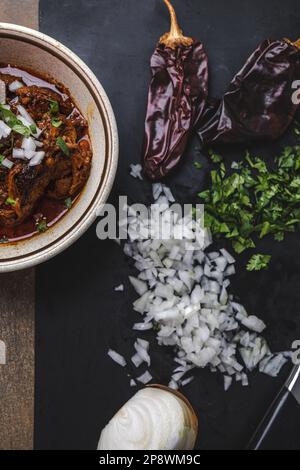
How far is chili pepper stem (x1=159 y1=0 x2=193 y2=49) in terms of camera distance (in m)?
3.15

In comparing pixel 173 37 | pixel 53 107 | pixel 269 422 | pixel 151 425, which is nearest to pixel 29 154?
pixel 53 107

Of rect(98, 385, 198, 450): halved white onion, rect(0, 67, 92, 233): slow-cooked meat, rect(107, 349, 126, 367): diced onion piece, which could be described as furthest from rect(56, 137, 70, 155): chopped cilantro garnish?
Result: rect(98, 385, 198, 450): halved white onion

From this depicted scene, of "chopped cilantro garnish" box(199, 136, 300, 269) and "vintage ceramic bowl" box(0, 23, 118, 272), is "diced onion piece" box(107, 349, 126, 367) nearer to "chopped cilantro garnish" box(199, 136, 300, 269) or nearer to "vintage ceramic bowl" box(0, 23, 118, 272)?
"vintage ceramic bowl" box(0, 23, 118, 272)

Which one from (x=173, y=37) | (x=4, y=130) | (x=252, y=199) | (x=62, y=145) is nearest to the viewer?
(x=4, y=130)

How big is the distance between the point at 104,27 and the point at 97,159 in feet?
2.70

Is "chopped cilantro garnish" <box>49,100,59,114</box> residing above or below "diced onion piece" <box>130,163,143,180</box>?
above

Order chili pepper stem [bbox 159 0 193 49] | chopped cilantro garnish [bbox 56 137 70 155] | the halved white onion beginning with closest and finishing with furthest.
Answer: chopped cilantro garnish [bbox 56 137 70 155], the halved white onion, chili pepper stem [bbox 159 0 193 49]

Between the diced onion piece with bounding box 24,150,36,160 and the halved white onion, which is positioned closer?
the diced onion piece with bounding box 24,150,36,160

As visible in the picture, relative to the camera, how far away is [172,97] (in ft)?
10.4

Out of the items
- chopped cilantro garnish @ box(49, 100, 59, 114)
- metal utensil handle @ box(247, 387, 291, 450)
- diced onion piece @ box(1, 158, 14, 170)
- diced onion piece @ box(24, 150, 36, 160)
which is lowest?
metal utensil handle @ box(247, 387, 291, 450)

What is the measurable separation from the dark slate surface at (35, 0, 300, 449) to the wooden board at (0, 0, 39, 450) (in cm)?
5

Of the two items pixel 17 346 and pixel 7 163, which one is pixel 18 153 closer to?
pixel 7 163

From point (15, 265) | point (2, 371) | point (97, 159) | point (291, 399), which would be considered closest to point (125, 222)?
point (97, 159)

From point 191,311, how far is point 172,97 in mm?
1130
